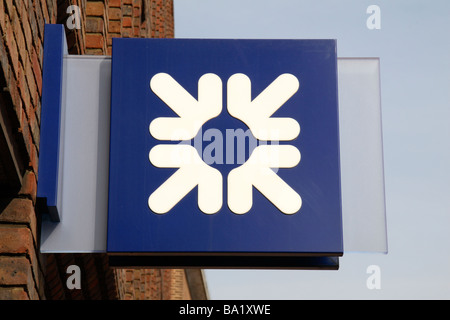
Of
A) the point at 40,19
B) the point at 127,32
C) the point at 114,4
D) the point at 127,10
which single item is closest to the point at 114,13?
the point at 114,4

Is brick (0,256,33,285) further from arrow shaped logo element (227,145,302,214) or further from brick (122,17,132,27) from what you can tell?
brick (122,17,132,27)

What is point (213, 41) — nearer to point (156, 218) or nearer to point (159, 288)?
point (156, 218)

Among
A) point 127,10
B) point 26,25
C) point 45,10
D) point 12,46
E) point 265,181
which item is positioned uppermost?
point 127,10

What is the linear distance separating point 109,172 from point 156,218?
315 millimetres

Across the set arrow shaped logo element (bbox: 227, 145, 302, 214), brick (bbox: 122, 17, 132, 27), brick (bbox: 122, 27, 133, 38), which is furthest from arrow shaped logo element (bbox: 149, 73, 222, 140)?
brick (bbox: 122, 17, 132, 27)

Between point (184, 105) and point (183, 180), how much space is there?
38 centimetres

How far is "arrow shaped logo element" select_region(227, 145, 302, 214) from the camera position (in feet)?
12.6

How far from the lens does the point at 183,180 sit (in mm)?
3840

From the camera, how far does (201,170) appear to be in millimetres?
3863

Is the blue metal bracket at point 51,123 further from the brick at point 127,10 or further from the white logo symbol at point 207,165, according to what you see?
the brick at point 127,10

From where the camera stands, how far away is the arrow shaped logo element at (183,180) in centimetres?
380

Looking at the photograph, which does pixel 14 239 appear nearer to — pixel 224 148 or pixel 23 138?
pixel 23 138

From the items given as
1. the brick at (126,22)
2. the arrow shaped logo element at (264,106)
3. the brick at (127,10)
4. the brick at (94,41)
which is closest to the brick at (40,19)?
the arrow shaped logo element at (264,106)
